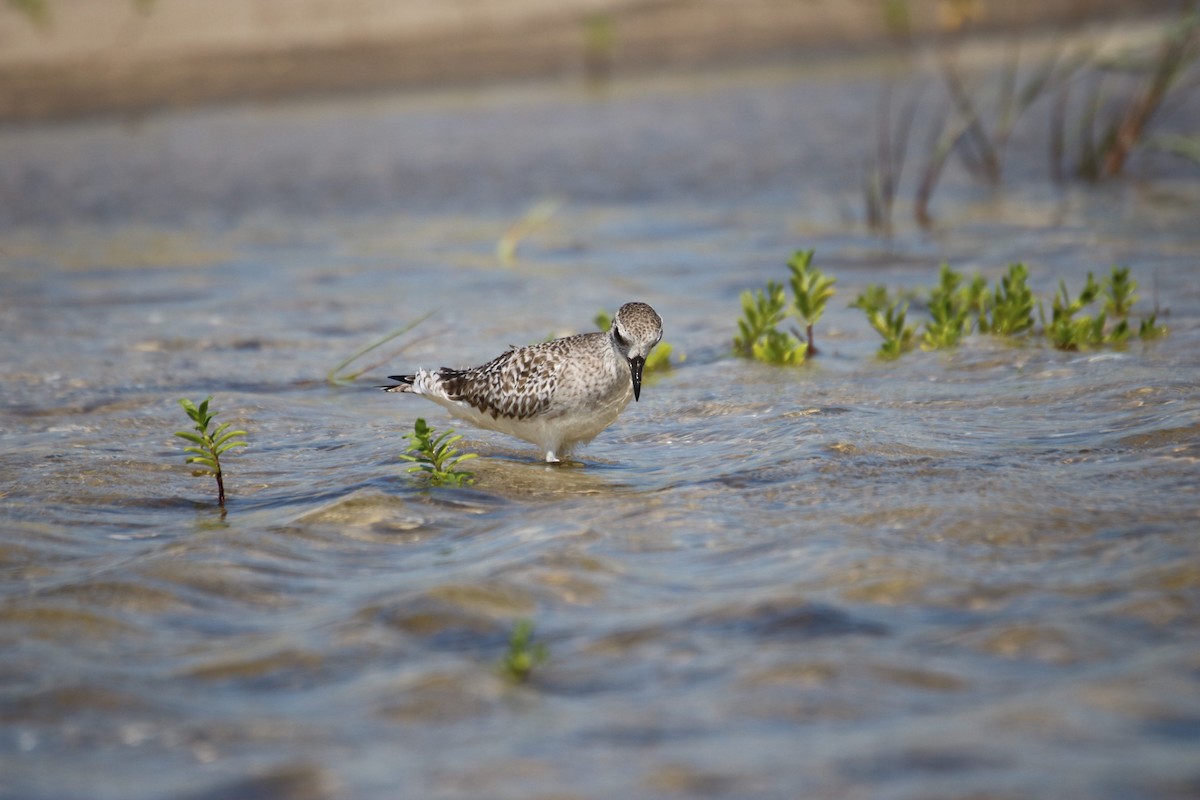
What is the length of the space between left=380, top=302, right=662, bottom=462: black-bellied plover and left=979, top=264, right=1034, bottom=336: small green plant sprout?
131 inches

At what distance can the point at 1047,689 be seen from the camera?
15.4 ft

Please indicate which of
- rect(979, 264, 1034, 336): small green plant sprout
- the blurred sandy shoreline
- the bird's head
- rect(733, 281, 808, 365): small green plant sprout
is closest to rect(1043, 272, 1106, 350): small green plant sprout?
rect(979, 264, 1034, 336): small green plant sprout

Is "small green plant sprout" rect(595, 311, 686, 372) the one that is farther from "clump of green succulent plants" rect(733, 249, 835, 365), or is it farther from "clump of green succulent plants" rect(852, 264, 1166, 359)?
Result: "clump of green succulent plants" rect(852, 264, 1166, 359)

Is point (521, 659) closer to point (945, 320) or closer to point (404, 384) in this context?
point (404, 384)

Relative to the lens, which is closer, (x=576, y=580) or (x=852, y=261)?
A: (x=576, y=580)

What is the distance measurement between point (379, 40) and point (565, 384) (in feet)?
70.9

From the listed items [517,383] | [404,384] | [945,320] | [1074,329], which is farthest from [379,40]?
[517,383]

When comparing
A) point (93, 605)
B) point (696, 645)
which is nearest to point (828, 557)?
point (696, 645)

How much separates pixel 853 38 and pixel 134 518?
969 inches

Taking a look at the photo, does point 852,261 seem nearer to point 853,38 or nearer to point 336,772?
point 336,772

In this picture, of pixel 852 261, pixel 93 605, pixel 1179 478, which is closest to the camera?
pixel 93 605

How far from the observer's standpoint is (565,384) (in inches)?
304

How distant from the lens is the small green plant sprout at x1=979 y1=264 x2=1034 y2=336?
10000mm

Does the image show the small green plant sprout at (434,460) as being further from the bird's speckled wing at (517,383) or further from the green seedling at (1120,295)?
the green seedling at (1120,295)
